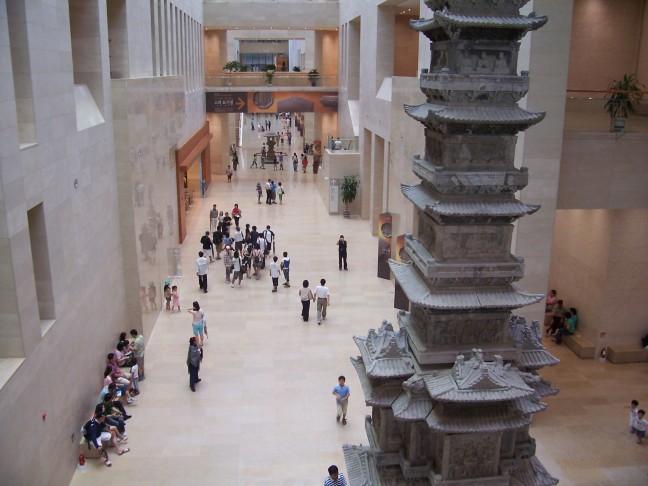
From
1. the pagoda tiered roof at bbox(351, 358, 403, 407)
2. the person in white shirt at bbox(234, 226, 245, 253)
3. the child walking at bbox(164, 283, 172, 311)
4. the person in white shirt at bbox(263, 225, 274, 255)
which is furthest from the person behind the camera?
the person in white shirt at bbox(263, 225, 274, 255)

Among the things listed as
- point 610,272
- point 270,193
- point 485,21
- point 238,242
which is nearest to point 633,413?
point 610,272

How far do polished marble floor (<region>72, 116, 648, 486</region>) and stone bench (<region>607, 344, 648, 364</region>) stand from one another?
0.78 feet

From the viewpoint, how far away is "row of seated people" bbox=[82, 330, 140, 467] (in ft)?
37.4

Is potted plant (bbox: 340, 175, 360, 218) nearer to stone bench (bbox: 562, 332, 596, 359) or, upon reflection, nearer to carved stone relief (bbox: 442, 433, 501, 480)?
stone bench (bbox: 562, 332, 596, 359)

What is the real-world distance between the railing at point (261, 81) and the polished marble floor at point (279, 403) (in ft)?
73.7

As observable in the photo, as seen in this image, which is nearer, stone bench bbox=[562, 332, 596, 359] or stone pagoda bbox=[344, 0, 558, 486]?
stone pagoda bbox=[344, 0, 558, 486]

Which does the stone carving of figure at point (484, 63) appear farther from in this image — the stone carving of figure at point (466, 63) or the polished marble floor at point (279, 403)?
the polished marble floor at point (279, 403)

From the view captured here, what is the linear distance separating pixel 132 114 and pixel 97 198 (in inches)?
123

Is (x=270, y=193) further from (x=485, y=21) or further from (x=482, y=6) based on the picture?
(x=485, y=21)

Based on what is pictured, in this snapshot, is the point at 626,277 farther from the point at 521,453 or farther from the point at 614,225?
the point at 521,453

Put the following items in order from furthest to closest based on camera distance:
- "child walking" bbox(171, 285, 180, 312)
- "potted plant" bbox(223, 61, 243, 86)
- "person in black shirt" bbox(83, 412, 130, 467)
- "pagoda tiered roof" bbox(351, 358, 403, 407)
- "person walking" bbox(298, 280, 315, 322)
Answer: "potted plant" bbox(223, 61, 243, 86) → "child walking" bbox(171, 285, 180, 312) → "person walking" bbox(298, 280, 315, 322) → "person in black shirt" bbox(83, 412, 130, 467) → "pagoda tiered roof" bbox(351, 358, 403, 407)

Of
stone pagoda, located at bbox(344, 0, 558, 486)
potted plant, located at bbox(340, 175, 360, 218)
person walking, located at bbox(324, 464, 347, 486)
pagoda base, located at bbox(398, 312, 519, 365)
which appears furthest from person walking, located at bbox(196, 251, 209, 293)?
potted plant, located at bbox(340, 175, 360, 218)

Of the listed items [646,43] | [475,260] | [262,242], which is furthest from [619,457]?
[262,242]

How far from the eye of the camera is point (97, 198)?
44.2ft
